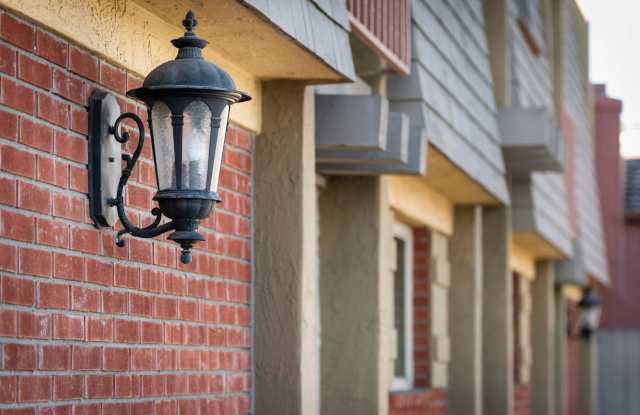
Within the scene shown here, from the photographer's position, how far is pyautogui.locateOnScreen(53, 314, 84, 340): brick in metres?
3.62

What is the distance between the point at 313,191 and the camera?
5.41m

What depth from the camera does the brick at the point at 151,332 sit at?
4230mm

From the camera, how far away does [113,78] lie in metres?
4.10

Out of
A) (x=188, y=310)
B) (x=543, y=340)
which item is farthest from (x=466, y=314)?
(x=188, y=310)

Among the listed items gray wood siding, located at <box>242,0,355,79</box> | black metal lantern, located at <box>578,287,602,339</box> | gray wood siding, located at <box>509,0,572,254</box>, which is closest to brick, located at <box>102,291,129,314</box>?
gray wood siding, located at <box>242,0,355,79</box>

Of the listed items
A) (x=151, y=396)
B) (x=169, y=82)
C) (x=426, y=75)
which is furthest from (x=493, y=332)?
Result: (x=169, y=82)

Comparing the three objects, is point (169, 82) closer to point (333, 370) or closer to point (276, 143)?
point (276, 143)

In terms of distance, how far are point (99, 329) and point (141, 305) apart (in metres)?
0.33

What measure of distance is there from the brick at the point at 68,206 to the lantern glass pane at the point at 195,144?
32 cm

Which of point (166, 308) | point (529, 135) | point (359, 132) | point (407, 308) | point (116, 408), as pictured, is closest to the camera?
point (116, 408)

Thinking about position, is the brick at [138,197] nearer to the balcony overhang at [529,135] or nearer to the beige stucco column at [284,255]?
the beige stucco column at [284,255]

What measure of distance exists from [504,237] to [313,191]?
512 cm

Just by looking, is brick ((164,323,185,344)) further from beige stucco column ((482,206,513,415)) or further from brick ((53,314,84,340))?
beige stucco column ((482,206,513,415))

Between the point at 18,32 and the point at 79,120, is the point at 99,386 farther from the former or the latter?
the point at 18,32
